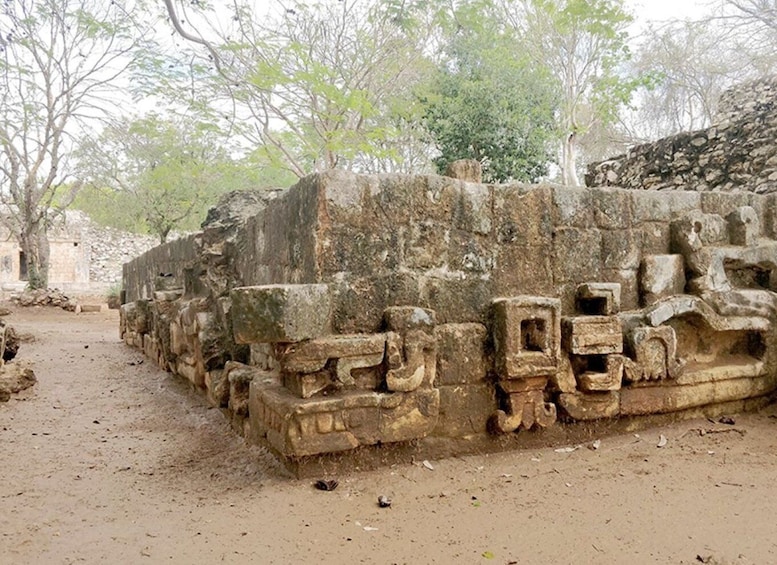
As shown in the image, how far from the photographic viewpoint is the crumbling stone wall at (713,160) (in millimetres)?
5754

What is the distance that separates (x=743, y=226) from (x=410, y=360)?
2.18m

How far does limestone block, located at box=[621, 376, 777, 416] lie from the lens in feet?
9.94

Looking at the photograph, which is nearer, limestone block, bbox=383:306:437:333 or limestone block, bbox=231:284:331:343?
limestone block, bbox=231:284:331:343

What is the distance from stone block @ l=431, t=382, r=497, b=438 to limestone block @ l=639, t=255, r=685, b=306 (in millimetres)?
1073

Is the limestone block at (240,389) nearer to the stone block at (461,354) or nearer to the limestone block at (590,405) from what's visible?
the stone block at (461,354)

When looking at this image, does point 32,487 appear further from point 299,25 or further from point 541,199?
point 299,25

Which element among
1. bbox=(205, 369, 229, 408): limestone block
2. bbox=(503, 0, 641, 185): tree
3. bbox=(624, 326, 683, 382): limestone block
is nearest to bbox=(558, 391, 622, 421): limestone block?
bbox=(624, 326, 683, 382): limestone block

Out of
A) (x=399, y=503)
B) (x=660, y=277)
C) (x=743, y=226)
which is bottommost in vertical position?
(x=399, y=503)

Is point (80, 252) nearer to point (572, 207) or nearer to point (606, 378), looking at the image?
point (572, 207)

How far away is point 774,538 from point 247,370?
2.54 m

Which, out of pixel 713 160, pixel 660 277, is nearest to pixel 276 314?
pixel 660 277

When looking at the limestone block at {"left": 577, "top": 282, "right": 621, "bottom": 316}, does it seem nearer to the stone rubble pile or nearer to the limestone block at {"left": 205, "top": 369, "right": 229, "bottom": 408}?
the limestone block at {"left": 205, "top": 369, "right": 229, "bottom": 408}

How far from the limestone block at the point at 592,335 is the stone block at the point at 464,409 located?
47 cm

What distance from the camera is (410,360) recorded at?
2611 mm
